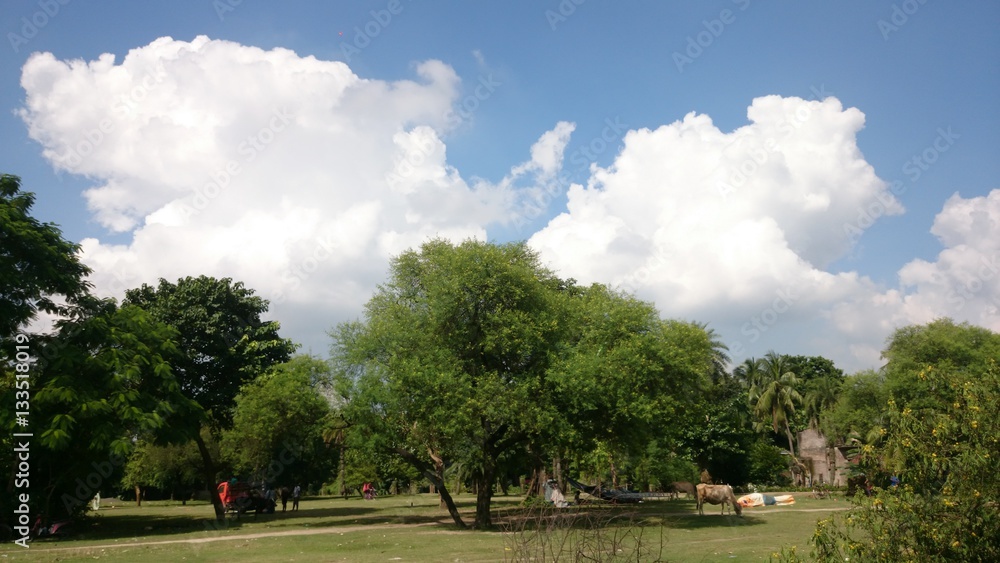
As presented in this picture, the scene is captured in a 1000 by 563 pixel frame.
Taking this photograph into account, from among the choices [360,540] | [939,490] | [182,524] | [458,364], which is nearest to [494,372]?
[458,364]

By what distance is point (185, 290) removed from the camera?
3981 cm

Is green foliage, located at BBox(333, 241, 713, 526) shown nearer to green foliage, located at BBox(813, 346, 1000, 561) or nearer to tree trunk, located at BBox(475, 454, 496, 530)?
tree trunk, located at BBox(475, 454, 496, 530)

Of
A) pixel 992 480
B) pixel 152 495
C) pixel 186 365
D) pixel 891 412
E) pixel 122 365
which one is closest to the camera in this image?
pixel 992 480

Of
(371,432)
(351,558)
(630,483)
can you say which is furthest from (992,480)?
(630,483)

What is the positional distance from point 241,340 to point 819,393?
61.3 metres

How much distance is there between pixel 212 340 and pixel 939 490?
122 ft

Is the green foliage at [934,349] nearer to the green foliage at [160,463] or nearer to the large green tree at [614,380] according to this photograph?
the large green tree at [614,380]

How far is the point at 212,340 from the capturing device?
129 ft

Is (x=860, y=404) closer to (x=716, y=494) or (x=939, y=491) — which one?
(x=716, y=494)

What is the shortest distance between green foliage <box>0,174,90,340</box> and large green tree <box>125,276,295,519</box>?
1197 cm

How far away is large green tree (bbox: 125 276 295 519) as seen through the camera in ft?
127

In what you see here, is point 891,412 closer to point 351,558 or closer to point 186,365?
point 351,558

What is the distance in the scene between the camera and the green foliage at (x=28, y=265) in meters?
23.7

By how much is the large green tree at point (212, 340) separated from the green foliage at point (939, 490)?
116 ft
